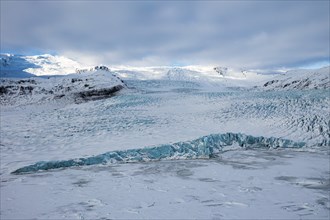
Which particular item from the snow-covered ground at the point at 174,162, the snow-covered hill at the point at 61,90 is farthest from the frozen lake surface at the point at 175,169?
the snow-covered hill at the point at 61,90

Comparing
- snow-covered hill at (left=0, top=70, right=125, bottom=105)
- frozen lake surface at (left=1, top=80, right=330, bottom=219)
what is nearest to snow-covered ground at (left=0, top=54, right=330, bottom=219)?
frozen lake surface at (left=1, top=80, right=330, bottom=219)

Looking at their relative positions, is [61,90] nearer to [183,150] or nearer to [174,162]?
[183,150]

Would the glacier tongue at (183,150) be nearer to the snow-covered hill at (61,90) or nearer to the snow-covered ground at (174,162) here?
the snow-covered ground at (174,162)

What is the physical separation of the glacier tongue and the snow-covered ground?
1.2 inches

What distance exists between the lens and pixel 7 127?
1353 centimetres

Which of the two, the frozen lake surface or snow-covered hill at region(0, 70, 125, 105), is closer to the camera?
the frozen lake surface

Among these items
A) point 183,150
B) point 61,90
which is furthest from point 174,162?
point 61,90

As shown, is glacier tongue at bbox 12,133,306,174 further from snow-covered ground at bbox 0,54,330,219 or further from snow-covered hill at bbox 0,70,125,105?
snow-covered hill at bbox 0,70,125,105

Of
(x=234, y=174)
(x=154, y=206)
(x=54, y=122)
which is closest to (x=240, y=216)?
(x=154, y=206)

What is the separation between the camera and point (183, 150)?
9.23 metres

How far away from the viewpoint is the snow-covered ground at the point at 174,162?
4617mm

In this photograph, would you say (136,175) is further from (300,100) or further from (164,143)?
(300,100)

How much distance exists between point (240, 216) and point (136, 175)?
3098 mm

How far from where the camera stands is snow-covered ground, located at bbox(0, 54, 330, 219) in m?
4.62
